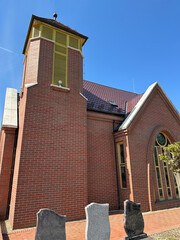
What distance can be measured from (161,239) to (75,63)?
32.1 feet

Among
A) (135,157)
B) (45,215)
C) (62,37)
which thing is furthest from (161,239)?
(62,37)

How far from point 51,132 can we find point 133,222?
5.29 m

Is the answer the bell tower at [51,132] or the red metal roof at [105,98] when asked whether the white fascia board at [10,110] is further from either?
the red metal roof at [105,98]

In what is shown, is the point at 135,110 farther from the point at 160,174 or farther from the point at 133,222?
the point at 133,222

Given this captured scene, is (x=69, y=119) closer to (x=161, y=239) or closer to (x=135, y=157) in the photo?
(x=135, y=157)

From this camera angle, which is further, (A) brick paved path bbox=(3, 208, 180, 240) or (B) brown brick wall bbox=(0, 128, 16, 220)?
(B) brown brick wall bbox=(0, 128, 16, 220)

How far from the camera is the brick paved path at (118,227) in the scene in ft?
18.8

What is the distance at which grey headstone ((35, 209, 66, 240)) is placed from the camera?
169 inches

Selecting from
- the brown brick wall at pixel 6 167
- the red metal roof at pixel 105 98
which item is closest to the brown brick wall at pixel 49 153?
the brown brick wall at pixel 6 167

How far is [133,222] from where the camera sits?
555cm

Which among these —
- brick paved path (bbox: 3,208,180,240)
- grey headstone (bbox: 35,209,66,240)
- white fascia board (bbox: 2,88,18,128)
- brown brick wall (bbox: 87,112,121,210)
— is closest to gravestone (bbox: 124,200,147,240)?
brick paved path (bbox: 3,208,180,240)

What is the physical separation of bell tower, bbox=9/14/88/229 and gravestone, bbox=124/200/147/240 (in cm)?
307

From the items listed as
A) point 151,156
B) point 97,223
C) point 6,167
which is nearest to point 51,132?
point 6,167

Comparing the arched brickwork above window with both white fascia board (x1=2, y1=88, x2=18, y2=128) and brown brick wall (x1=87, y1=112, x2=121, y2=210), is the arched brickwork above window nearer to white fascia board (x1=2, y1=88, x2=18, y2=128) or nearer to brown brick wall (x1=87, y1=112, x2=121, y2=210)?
brown brick wall (x1=87, y1=112, x2=121, y2=210)
